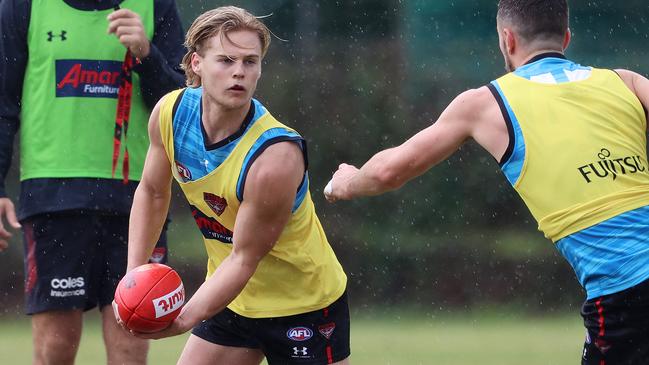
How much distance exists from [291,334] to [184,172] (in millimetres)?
684

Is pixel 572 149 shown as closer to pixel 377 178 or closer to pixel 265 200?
pixel 377 178

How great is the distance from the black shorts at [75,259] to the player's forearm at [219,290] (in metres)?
1.22

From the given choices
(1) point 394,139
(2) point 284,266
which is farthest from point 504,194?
(2) point 284,266

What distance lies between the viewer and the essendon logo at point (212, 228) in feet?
14.2

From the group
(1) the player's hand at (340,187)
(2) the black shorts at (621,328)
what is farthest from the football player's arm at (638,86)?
(1) the player's hand at (340,187)

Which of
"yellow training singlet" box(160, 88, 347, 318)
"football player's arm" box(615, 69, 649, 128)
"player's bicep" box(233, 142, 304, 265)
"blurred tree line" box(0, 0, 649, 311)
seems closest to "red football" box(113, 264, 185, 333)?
"player's bicep" box(233, 142, 304, 265)

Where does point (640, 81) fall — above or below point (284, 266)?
above

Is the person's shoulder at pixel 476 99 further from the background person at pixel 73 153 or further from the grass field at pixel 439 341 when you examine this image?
the grass field at pixel 439 341

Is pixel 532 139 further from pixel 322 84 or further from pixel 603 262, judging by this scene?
pixel 322 84

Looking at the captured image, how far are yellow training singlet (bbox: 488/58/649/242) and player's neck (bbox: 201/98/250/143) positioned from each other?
35.9 inches

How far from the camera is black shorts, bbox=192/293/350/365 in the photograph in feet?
14.4

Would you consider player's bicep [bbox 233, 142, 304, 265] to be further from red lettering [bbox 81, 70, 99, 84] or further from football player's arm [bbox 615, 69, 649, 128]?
red lettering [bbox 81, 70, 99, 84]

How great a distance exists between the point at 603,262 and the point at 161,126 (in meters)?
1.59

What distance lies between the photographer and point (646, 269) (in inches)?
145
